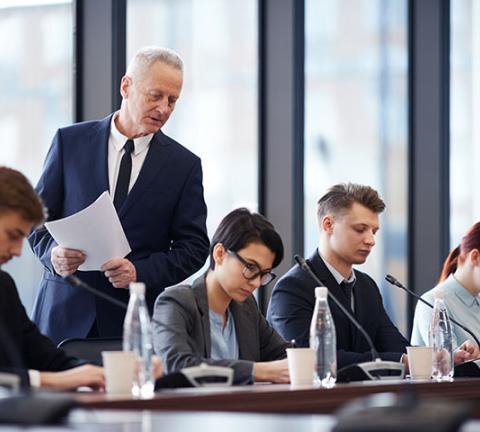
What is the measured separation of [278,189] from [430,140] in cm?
112

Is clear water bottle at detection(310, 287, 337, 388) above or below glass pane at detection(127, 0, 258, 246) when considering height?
below

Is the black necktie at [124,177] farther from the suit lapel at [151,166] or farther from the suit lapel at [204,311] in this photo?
the suit lapel at [204,311]

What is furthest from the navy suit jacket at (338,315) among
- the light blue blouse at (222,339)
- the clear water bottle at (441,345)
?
the light blue blouse at (222,339)

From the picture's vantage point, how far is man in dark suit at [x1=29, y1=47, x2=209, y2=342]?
4195mm

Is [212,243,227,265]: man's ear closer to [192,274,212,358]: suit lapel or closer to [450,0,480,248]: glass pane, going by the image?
[192,274,212,358]: suit lapel

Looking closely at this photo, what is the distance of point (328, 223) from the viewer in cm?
474

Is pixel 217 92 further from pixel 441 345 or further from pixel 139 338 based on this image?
pixel 139 338

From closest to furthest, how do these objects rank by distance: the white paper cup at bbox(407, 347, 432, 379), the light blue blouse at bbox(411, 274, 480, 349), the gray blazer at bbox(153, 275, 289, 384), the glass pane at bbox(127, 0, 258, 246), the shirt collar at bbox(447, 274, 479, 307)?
1. the gray blazer at bbox(153, 275, 289, 384)
2. the white paper cup at bbox(407, 347, 432, 379)
3. the light blue blouse at bbox(411, 274, 480, 349)
4. the shirt collar at bbox(447, 274, 479, 307)
5. the glass pane at bbox(127, 0, 258, 246)

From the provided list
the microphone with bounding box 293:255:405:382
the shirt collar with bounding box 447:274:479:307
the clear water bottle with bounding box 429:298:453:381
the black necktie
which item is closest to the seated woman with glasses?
the microphone with bounding box 293:255:405:382

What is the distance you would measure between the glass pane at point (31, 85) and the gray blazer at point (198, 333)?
1514 millimetres

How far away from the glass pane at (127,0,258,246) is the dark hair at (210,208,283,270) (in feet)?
6.62

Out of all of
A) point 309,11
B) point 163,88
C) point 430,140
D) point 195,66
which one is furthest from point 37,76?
point 430,140

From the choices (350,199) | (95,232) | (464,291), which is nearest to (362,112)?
(464,291)

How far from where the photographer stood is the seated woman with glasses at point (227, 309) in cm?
366
